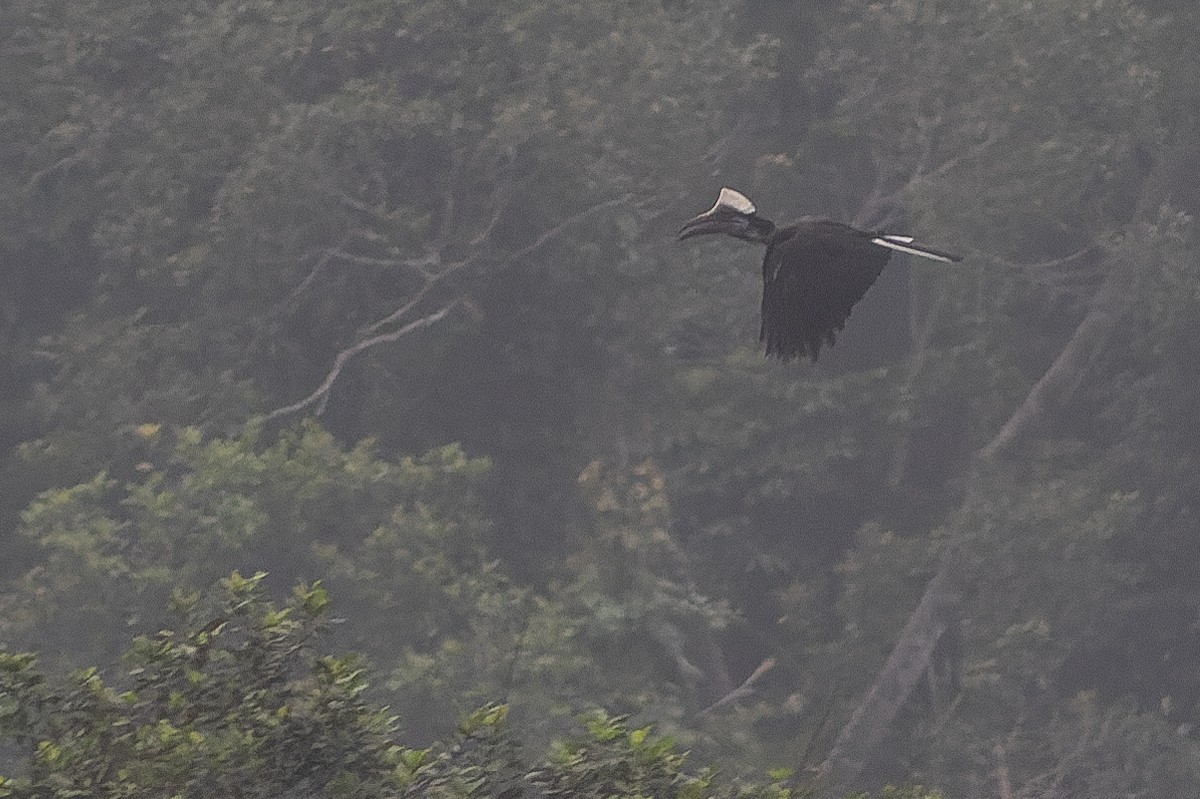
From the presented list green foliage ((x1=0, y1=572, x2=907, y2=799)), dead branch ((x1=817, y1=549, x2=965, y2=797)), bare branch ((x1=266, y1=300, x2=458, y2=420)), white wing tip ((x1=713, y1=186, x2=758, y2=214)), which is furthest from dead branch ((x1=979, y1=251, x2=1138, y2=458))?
green foliage ((x1=0, y1=572, x2=907, y2=799))

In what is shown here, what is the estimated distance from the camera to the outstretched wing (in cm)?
406

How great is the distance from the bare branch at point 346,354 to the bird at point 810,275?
289 inches

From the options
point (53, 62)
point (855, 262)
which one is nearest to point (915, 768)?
point (53, 62)

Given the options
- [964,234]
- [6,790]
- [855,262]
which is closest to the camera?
[6,790]

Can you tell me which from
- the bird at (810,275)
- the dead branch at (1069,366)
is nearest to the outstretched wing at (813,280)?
the bird at (810,275)

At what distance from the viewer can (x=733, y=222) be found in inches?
165

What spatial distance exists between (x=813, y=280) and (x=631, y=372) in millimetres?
8144

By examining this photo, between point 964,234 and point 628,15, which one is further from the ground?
point 628,15

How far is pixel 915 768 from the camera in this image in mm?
11266

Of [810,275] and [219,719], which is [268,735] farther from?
[810,275]

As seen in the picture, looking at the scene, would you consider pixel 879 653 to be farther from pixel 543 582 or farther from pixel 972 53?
pixel 972 53

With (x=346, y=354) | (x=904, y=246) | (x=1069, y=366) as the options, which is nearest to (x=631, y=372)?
(x=346, y=354)

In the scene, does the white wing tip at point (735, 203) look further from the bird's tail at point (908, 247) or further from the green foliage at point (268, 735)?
the green foliage at point (268, 735)

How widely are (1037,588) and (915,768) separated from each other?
1.20 m
